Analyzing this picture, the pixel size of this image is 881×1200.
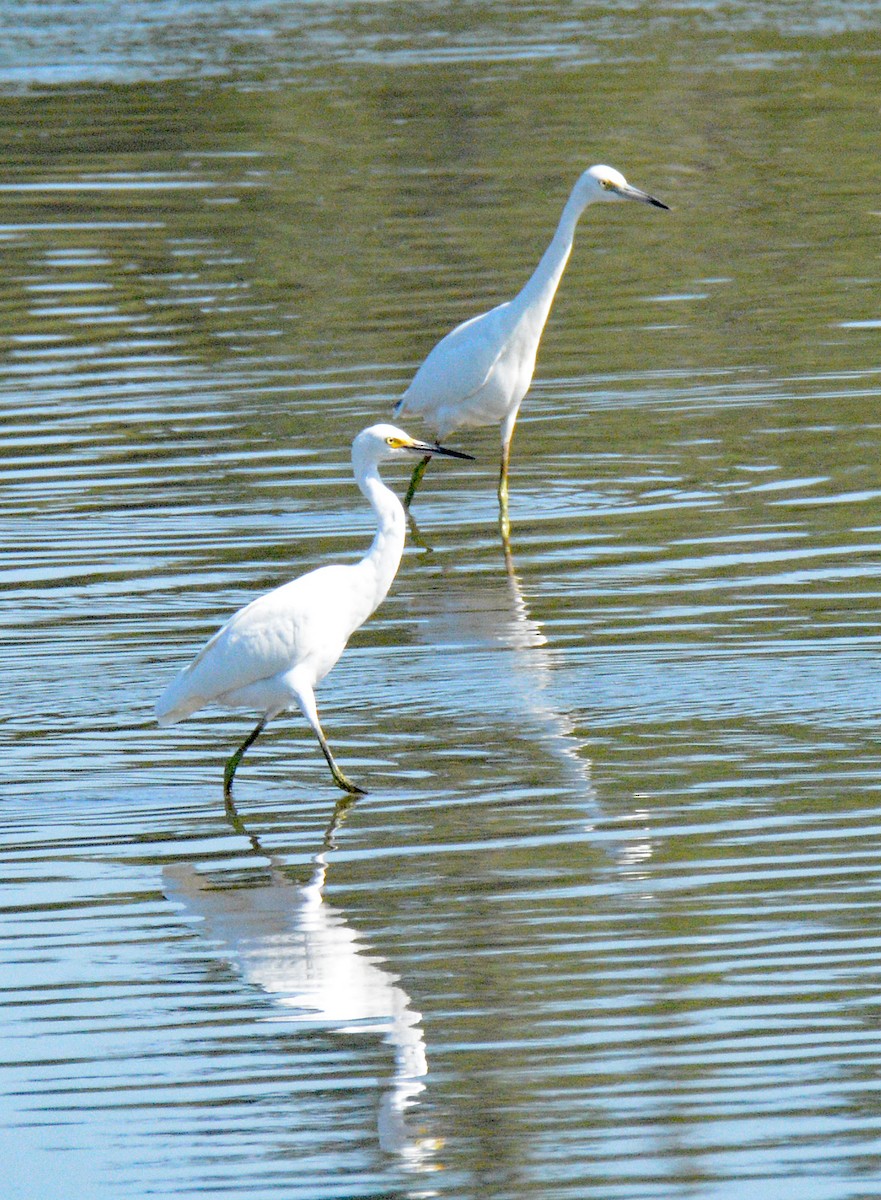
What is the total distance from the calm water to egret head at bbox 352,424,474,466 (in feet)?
3.22

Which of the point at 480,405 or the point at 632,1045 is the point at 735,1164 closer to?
the point at 632,1045

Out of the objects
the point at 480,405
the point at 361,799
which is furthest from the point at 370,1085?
the point at 480,405

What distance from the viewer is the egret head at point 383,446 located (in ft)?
27.0

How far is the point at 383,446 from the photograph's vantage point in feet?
27.1

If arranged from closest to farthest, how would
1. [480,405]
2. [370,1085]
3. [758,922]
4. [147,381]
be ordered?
[370,1085], [758,922], [480,405], [147,381]

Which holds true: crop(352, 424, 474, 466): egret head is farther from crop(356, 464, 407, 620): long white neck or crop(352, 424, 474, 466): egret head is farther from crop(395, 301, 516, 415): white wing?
crop(395, 301, 516, 415): white wing

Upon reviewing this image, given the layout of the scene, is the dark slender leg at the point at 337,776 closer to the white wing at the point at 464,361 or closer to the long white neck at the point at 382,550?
the long white neck at the point at 382,550

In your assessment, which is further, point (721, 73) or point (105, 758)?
point (721, 73)

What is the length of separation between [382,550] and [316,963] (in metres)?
2.09

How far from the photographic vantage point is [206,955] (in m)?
6.40

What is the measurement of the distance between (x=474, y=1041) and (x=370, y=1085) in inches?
12.8

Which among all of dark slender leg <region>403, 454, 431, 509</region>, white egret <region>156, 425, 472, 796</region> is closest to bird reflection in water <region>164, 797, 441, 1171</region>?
white egret <region>156, 425, 472, 796</region>

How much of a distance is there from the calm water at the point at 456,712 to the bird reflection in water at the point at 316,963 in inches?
0.7

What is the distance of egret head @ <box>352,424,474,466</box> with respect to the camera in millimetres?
8242
